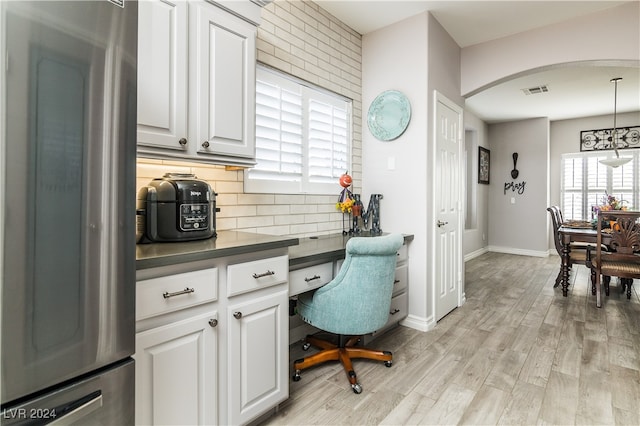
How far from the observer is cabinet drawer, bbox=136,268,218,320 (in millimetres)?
1171

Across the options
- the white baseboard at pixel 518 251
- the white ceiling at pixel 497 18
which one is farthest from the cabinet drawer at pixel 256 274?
the white baseboard at pixel 518 251

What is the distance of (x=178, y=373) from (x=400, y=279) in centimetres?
203

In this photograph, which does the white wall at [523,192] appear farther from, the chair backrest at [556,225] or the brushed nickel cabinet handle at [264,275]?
the brushed nickel cabinet handle at [264,275]

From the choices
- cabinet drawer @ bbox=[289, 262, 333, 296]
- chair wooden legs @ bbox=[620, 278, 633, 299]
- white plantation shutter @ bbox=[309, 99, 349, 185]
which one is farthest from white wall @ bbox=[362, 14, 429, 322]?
chair wooden legs @ bbox=[620, 278, 633, 299]

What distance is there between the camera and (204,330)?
53.6 inches

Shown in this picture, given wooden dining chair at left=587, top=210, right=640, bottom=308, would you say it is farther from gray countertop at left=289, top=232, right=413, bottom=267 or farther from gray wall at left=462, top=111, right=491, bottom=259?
gray countertop at left=289, top=232, right=413, bottom=267

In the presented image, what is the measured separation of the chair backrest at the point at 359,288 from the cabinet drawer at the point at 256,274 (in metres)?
0.36

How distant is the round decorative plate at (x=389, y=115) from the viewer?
3.02 metres

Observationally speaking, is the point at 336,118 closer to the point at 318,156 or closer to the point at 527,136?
the point at 318,156

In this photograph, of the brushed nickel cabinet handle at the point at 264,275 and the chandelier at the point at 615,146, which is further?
the chandelier at the point at 615,146

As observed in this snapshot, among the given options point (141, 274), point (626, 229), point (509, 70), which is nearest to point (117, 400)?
point (141, 274)

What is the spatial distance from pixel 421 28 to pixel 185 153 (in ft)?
→ 7.91

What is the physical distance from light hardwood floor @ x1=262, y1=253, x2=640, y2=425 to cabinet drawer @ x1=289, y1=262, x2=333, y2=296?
0.63 meters

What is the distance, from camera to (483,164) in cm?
694
